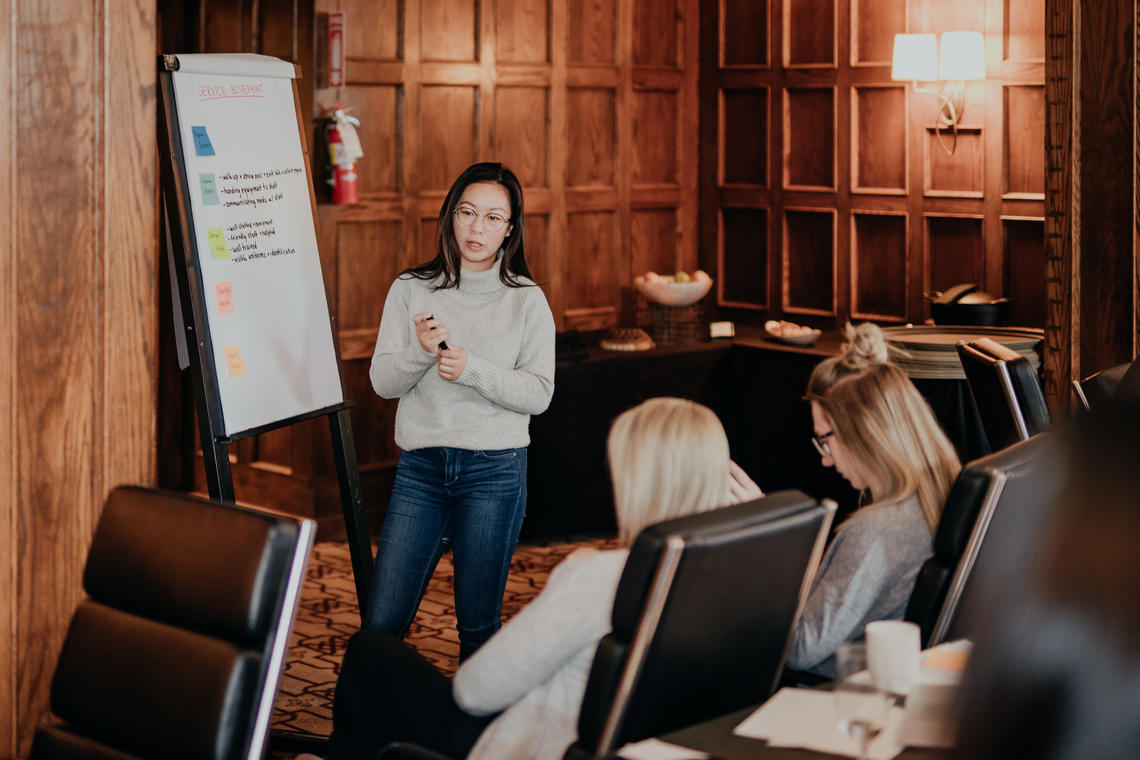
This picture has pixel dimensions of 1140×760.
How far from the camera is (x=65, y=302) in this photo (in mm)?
2750

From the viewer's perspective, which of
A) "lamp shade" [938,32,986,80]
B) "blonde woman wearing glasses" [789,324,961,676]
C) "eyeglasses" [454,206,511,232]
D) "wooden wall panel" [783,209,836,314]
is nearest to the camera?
"blonde woman wearing glasses" [789,324,961,676]

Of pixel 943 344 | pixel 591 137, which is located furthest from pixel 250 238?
pixel 591 137

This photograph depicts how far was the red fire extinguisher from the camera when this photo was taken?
5238 millimetres

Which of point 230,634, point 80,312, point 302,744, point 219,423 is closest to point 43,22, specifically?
point 80,312

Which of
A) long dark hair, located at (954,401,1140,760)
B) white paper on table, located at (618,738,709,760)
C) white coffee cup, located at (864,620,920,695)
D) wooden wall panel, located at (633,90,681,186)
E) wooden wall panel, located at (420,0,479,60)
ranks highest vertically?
wooden wall panel, located at (420,0,479,60)

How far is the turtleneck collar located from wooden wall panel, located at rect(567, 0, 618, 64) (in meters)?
3.38

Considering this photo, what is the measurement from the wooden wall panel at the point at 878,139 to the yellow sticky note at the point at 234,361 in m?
3.94

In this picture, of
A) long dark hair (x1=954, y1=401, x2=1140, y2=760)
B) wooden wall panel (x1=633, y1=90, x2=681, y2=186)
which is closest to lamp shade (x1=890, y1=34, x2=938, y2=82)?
wooden wall panel (x1=633, y1=90, x2=681, y2=186)

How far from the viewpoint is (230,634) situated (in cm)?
172

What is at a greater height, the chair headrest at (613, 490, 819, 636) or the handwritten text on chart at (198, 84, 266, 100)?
the handwritten text on chart at (198, 84, 266, 100)

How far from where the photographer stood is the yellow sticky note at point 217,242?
3016 millimetres

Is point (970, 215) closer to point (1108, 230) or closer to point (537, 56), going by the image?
point (1108, 230)

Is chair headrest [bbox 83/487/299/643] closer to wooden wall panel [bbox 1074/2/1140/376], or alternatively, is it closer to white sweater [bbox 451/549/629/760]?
white sweater [bbox 451/549/629/760]

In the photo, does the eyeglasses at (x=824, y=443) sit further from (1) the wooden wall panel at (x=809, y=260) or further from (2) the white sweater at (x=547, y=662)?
(1) the wooden wall panel at (x=809, y=260)
